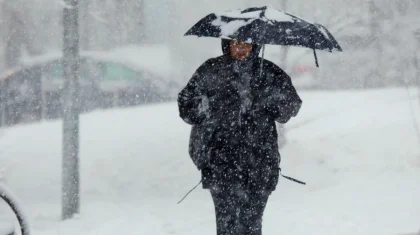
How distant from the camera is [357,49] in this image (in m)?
13.8

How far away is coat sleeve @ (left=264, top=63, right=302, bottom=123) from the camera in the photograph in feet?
14.2

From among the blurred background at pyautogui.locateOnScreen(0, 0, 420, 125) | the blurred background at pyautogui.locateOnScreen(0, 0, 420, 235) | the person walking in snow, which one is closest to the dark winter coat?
the person walking in snow

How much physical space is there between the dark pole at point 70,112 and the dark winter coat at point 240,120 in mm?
3865

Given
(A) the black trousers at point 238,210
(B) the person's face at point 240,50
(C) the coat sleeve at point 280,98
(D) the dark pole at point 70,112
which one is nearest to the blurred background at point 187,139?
(D) the dark pole at point 70,112

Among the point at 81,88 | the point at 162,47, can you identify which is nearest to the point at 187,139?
the point at 81,88

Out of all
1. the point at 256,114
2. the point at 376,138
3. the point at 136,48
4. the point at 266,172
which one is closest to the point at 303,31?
the point at 256,114

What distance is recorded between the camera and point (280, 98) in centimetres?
434

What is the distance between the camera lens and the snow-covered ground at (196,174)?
726cm

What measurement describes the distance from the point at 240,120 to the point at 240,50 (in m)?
0.45

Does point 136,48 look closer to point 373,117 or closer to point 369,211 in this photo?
point 373,117

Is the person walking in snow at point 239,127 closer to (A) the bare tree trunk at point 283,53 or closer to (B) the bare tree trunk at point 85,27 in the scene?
(A) the bare tree trunk at point 283,53

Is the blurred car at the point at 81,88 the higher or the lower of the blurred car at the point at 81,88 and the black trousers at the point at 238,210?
the lower

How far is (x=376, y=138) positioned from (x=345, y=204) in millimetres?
2237

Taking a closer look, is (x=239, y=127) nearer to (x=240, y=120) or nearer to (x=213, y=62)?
(x=240, y=120)
